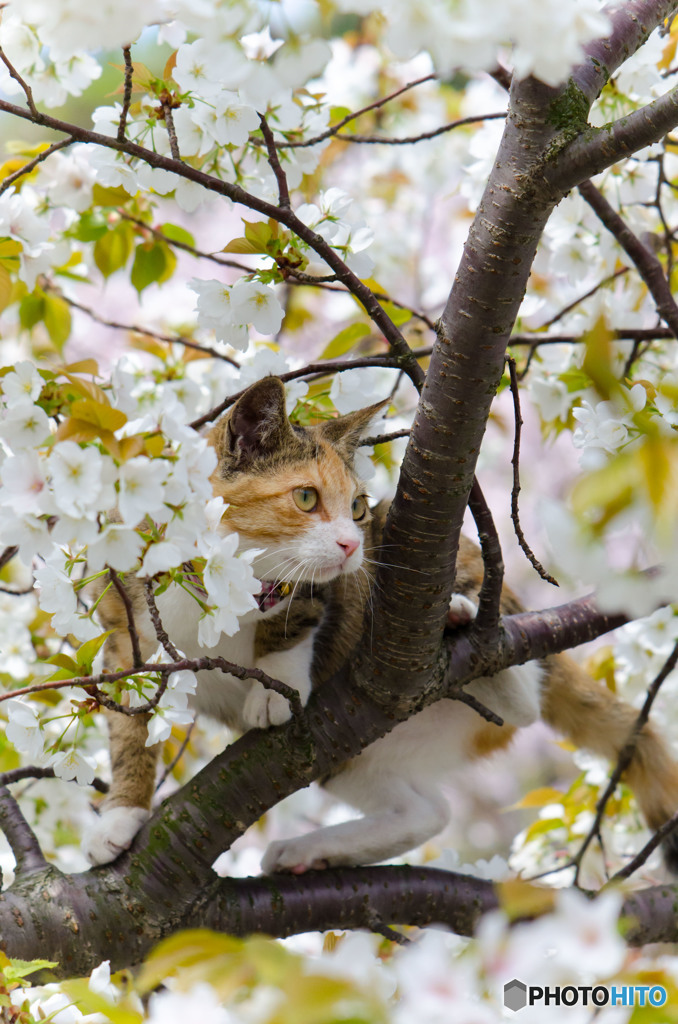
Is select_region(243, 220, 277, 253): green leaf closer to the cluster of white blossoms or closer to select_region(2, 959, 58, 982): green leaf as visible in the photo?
the cluster of white blossoms

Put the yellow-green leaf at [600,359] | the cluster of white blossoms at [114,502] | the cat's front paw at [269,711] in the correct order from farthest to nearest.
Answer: the cat's front paw at [269,711] → the cluster of white blossoms at [114,502] → the yellow-green leaf at [600,359]

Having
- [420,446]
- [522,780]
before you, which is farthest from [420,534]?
[522,780]

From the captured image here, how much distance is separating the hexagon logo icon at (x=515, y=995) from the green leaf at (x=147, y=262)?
1.43 metres

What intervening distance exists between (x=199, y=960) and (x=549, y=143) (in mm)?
912

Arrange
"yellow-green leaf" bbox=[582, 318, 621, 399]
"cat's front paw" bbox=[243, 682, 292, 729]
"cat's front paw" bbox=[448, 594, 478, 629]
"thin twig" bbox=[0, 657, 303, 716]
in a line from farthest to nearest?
"cat's front paw" bbox=[448, 594, 478, 629] → "cat's front paw" bbox=[243, 682, 292, 729] → "thin twig" bbox=[0, 657, 303, 716] → "yellow-green leaf" bbox=[582, 318, 621, 399]

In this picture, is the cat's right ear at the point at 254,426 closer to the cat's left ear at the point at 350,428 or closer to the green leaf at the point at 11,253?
the cat's left ear at the point at 350,428

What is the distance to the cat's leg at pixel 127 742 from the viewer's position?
5.28ft

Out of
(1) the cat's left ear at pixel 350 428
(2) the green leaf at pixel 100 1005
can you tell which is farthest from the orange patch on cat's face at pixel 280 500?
(2) the green leaf at pixel 100 1005

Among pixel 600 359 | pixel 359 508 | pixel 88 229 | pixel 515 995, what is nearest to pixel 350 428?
pixel 359 508

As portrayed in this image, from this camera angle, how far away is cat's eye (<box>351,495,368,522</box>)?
1694 millimetres

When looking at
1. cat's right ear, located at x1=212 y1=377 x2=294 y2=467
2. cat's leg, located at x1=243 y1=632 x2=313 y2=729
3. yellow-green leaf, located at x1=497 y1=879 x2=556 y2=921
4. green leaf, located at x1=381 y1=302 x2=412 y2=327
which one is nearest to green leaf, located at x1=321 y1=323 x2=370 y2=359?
green leaf, located at x1=381 y1=302 x2=412 y2=327

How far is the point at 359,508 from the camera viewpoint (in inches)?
67.5

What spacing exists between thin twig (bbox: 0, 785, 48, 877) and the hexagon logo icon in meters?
0.87

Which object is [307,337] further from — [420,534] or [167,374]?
[420,534]
